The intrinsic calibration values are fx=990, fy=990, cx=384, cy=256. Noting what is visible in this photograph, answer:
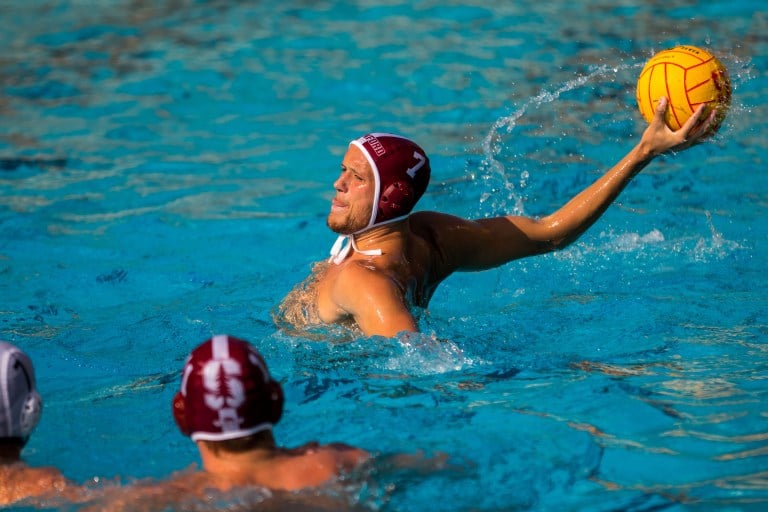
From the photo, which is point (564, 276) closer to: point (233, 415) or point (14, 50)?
point (233, 415)

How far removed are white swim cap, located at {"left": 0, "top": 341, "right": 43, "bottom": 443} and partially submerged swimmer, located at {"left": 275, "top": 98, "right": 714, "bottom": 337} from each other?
4.67 feet

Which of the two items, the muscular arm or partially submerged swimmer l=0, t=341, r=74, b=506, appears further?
the muscular arm

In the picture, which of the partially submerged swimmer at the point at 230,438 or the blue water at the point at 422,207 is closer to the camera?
the partially submerged swimmer at the point at 230,438

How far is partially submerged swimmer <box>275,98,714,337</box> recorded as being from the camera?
414 cm

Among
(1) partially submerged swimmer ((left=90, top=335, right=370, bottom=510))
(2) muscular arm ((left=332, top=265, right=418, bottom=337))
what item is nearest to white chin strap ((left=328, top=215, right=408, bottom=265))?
(2) muscular arm ((left=332, top=265, right=418, bottom=337))

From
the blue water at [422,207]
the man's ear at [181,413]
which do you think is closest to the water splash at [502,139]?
the blue water at [422,207]

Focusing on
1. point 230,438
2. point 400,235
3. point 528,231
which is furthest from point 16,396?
point 528,231

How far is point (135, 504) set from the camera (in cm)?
294

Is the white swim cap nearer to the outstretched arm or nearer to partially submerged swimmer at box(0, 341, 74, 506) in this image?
partially submerged swimmer at box(0, 341, 74, 506)

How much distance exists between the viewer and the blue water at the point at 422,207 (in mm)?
3658

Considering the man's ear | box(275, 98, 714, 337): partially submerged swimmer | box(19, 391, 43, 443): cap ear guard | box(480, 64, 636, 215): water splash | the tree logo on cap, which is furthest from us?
box(480, 64, 636, 215): water splash

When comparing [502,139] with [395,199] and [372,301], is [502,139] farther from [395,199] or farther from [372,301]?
[372,301]

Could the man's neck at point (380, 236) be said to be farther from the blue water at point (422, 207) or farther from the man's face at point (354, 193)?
the blue water at point (422, 207)

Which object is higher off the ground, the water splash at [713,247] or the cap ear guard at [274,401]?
the cap ear guard at [274,401]
